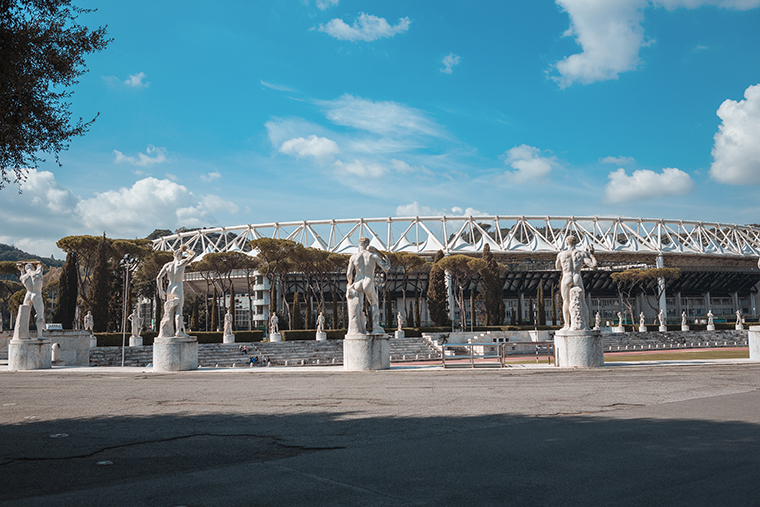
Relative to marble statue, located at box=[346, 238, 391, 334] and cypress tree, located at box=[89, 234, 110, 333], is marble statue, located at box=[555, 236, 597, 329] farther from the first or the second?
cypress tree, located at box=[89, 234, 110, 333]

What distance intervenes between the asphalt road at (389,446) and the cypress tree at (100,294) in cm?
3812

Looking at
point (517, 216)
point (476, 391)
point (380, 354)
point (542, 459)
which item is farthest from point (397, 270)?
point (542, 459)

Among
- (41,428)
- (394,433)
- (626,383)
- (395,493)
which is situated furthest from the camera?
(626,383)

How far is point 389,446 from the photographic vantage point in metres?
5.39

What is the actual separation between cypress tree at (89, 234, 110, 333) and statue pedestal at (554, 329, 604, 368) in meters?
41.4

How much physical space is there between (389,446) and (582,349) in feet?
35.7

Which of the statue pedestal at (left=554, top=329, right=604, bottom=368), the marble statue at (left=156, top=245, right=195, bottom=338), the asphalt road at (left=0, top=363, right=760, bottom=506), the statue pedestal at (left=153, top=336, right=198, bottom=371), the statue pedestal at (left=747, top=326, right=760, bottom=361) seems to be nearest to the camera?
the asphalt road at (left=0, top=363, right=760, bottom=506)

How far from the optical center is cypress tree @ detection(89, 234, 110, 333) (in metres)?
44.7

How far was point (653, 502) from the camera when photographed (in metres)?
3.56

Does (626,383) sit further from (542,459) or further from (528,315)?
(528,315)

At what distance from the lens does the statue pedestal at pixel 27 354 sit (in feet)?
62.3

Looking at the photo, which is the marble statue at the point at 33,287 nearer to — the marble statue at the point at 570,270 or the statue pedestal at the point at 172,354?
the statue pedestal at the point at 172,354

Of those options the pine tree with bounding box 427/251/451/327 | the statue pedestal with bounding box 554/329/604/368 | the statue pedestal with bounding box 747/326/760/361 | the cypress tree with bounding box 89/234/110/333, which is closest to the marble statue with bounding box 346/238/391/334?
the statue pedestal with bounding box 554/329/604/368

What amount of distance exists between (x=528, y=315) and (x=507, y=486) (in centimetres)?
9657
